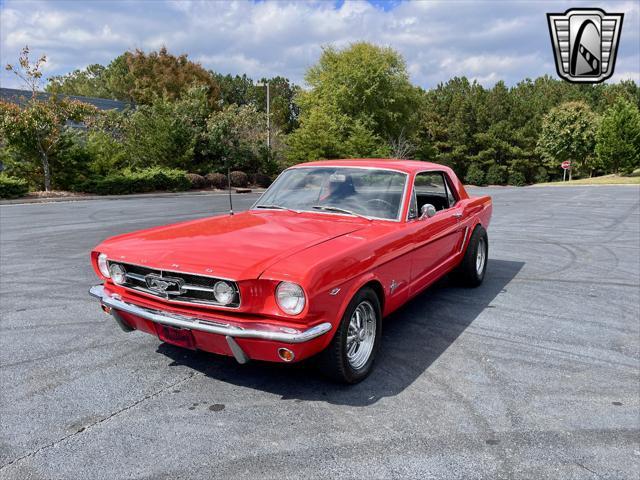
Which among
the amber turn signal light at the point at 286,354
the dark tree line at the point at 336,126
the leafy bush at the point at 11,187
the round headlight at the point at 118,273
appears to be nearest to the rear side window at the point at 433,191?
the amber turn signal light at the point at 286,354

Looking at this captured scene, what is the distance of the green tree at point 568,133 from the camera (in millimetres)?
53250

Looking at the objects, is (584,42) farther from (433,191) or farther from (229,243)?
(229,243)

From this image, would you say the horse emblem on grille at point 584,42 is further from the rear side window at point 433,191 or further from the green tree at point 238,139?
the green tree at point 238,139

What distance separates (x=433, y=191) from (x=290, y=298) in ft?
9.98

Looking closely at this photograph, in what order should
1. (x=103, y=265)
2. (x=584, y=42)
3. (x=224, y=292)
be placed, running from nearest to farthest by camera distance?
(x=224, y=292)
(x=103, y=265)
(x=584, y=42)

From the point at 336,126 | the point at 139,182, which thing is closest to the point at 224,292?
the point at 139,182

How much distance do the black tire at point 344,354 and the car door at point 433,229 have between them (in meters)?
0.89

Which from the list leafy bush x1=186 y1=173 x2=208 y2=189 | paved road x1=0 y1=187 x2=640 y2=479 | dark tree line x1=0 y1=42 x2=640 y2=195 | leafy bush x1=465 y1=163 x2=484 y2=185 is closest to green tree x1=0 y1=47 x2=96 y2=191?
dark tree line x1=0 y1=42 x2=640 y2=195

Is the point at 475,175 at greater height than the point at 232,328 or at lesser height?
lesser

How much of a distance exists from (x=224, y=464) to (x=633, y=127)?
190 ft

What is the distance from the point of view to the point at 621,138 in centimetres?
4981

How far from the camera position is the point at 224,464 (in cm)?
263

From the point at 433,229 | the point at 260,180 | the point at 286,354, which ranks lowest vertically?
the point at 260,180

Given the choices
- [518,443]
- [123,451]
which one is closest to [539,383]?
[518,443]
